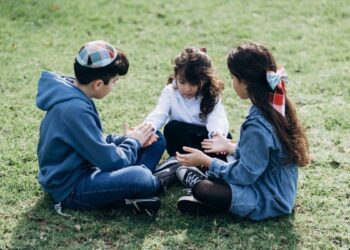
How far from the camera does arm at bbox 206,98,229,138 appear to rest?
15.7ft

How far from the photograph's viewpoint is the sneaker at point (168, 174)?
472 centimetres

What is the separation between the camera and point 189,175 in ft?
15.3

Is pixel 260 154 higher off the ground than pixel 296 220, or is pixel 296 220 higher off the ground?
pixel 260 154

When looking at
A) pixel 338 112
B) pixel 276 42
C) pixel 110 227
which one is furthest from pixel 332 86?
pixel 110 227

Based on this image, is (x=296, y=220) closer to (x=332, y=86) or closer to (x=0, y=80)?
(x=332, y=86)

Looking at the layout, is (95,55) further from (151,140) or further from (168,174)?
(168,174)

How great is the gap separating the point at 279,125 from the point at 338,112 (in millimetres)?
2072

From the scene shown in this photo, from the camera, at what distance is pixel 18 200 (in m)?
4.52

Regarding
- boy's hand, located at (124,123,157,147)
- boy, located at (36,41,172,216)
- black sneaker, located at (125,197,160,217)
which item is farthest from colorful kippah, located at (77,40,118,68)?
black sneaker, located at (125,197,160,217)

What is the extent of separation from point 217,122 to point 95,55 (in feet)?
3.81

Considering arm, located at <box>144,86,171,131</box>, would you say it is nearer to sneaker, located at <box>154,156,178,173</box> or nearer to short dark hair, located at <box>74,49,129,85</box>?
sneaker, located at <box>154,156,178,173</box>

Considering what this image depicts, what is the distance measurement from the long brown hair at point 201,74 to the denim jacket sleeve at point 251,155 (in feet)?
2.37

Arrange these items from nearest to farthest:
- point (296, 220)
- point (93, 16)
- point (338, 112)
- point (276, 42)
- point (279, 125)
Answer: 1. point (279, 125)
2. point (296, 220)
3. point (338, 112)
4. point (276, 42)
5. point (93, 16)

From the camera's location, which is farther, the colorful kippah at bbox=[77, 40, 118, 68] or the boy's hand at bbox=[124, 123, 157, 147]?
the boy's hand at bbox=[124, 123, 157, 147]
